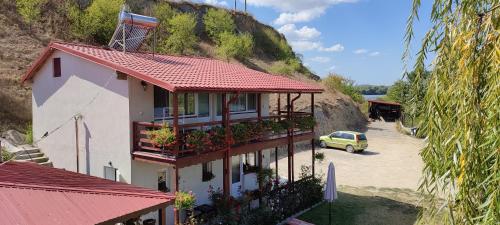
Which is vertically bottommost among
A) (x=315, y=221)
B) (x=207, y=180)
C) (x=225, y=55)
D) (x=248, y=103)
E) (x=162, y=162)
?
(x=315, y=221)

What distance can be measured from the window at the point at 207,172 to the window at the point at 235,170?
1294mm

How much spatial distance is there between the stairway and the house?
0.26m

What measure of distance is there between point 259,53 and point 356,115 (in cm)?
1674

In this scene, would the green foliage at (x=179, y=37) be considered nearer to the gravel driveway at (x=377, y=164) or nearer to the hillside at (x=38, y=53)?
the hillside at (x=38, y=53)

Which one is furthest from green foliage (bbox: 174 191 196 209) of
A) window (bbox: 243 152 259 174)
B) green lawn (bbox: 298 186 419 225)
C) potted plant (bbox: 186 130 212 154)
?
window (bbox: 243 152 259 174)

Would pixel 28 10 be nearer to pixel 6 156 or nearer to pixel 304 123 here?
pixel 6 156

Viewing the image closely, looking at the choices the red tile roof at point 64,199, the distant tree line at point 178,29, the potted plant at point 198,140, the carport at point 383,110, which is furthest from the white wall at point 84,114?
the carport at point 383,110

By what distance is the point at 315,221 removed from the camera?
1675 centimetres

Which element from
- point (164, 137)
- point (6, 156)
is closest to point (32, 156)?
point (6, 156)

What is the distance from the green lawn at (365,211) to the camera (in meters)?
17.0

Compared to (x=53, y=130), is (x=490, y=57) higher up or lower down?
higher up

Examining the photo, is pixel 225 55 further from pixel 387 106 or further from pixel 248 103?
pixel 248 103

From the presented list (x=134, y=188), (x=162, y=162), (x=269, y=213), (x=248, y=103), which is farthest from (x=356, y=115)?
(x=134, y=188)

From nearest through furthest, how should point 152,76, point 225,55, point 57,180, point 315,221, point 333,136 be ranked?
point 57,180 < point 152,76 < point 315,221 < point 333,136 < point 225,55
